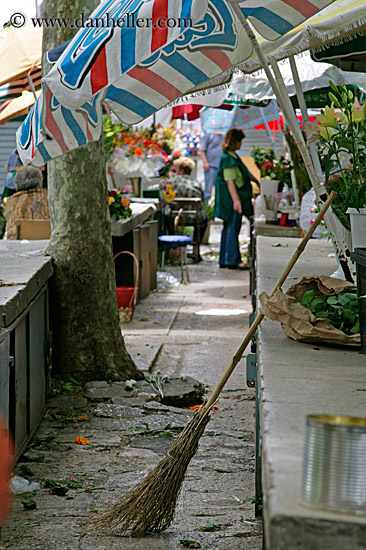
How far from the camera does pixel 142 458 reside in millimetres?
4324

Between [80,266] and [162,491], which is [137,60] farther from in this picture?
[80,266]

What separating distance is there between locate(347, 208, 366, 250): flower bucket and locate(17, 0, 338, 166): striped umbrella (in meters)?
0.89

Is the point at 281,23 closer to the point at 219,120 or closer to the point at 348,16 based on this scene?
the point at 348,16

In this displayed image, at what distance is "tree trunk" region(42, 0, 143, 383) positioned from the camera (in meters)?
5.56

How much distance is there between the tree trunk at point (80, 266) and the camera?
556 centimetres

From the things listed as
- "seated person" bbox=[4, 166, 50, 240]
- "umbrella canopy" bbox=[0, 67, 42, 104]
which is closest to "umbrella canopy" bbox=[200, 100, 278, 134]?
"umbrella canopy" bbox=[0, 67, 42, 104]

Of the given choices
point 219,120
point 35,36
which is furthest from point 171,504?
point 219,120

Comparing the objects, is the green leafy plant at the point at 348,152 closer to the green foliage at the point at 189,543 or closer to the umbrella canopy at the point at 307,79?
the green foliage at the point at 189,543

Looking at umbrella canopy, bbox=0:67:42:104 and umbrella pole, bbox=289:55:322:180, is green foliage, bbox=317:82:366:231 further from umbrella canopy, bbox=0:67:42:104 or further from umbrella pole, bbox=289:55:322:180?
umbrella canopy, bbox=0:67:42:104

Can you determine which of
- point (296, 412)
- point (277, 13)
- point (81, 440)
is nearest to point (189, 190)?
point (81, 440)

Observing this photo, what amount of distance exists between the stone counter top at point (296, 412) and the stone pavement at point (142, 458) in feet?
3.39

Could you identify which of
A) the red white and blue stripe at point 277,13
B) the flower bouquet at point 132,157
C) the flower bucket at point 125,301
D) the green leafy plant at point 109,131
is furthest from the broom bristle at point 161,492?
the flower bouquet at point 132,157

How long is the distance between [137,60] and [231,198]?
9631 millimetres

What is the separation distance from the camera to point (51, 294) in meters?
5.58
